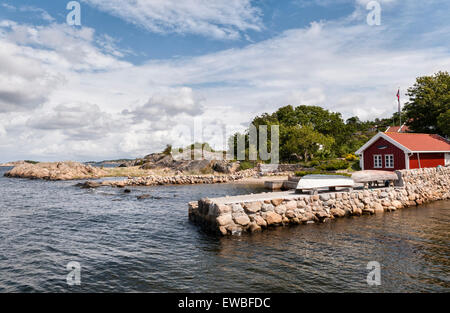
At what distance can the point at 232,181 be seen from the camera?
49500 mm

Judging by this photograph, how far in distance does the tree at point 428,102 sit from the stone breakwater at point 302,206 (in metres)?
20.5

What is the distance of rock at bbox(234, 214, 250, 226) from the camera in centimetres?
1636

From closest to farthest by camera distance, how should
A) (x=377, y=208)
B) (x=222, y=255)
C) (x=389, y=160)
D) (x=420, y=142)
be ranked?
(x=222, y=255) → (x=377, y=208) → (x=389, y=160) → (x=420, y=142)

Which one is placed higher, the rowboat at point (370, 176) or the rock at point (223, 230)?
the rowboat at point (370, 176)

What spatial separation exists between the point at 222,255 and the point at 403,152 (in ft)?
83.4

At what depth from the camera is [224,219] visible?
1608 cm

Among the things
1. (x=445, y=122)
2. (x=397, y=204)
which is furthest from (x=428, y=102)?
(x=397, y=204)

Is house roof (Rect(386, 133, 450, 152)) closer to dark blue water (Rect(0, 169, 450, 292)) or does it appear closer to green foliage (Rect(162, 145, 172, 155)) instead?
dark blue water (Rect(0, 169, 450, 292))

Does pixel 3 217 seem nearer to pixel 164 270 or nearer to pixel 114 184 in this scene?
pixel 164 270

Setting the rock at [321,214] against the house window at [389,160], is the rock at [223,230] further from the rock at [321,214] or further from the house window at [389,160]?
the house window at [389,160]

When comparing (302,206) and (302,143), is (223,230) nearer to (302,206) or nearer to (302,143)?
(302,206)

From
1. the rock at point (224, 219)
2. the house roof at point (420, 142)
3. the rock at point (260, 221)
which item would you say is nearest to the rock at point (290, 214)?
the rock at point (260, 221)

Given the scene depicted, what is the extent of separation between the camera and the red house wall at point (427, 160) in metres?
29.9
